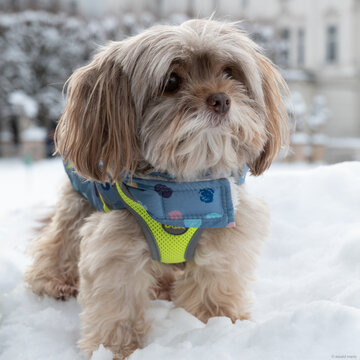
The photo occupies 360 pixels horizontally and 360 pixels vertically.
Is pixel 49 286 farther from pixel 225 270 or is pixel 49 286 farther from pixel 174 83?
pixel 174 83

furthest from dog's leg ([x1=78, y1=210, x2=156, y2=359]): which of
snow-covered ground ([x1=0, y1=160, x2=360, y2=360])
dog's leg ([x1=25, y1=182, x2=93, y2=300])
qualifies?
dog's leg ([x1=25, y1=182, x2=93, y2=300])

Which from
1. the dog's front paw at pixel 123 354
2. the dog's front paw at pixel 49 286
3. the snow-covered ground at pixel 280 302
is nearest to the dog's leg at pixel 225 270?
the snow-covered ground at pixel 280 302

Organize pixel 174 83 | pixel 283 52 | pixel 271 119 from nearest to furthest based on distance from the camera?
pixel 174 83 < pixel 271 119 < pixel 283 52

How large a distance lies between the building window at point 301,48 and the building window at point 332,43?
4.49ft

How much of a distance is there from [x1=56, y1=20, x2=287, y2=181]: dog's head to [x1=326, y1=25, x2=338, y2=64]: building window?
27.5 m

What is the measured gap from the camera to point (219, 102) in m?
1.86

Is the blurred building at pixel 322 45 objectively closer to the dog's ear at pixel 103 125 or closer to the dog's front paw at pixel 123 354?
the dog's ear at pixel 103 125

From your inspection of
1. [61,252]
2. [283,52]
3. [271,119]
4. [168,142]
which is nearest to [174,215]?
[168,142]

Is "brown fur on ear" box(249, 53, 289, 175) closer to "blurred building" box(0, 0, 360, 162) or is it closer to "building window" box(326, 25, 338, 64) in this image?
"blurred building" box(0, 0, 360, 162)

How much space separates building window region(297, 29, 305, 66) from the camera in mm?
27984

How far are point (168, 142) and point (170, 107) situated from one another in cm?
15

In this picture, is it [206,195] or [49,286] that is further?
[49,286]

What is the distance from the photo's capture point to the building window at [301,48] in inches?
1102

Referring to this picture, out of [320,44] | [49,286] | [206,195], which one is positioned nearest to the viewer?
[206,195]
